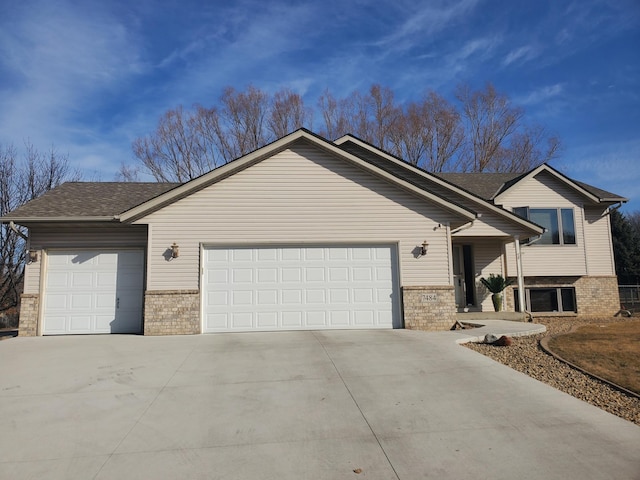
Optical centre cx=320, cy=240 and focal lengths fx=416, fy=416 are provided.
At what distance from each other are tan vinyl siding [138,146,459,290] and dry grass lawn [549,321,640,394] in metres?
3.35

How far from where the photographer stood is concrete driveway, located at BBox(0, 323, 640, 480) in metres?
3.66

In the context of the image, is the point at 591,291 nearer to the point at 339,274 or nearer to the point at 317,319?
the point at 339,274

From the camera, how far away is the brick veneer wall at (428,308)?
11.1m

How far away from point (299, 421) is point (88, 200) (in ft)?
35.5

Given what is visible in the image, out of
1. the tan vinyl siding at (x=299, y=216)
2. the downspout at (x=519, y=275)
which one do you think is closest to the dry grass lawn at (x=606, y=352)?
the downspout at (x=519, y=275)

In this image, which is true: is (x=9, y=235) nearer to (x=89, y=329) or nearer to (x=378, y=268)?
(x=89, y=329)

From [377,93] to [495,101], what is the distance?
26.4 feet

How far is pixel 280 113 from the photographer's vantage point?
2572 cm

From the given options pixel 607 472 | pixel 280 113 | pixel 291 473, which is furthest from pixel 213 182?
pixel 280 113

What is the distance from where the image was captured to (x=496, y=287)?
14.6m

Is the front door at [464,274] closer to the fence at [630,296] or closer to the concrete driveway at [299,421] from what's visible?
the concrete driveway at [299,421]

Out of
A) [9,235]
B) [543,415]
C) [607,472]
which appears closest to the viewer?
[607,472]

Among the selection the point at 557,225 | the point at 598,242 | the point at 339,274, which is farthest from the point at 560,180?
the point at 339,274

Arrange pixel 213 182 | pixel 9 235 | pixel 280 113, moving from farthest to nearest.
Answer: pixel 280 113 < pixel 9 235 < pixel 213 182
